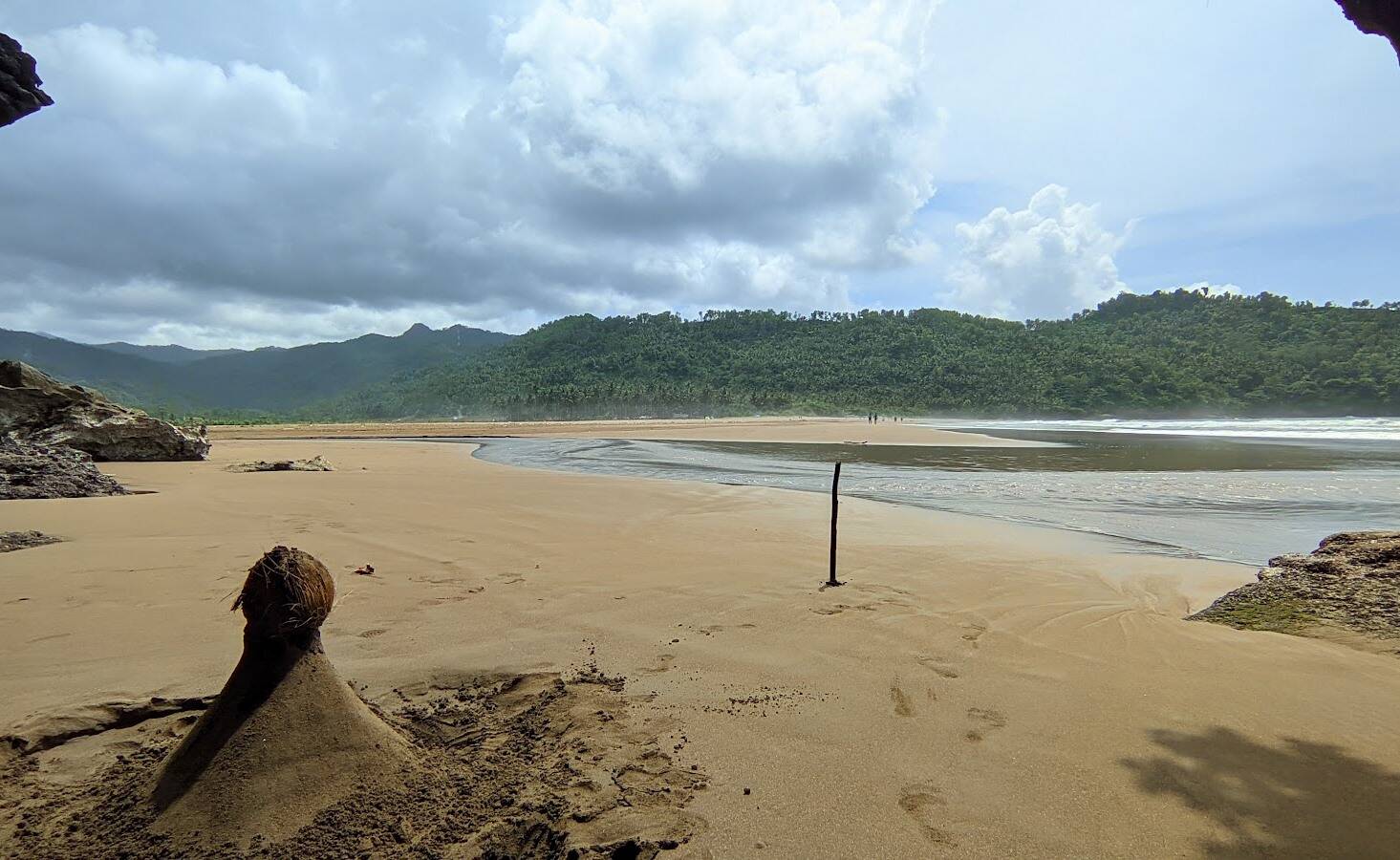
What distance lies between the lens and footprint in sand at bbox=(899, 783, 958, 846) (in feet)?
7.84

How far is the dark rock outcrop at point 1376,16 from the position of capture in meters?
2.64

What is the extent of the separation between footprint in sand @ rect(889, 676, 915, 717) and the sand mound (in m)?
1.31

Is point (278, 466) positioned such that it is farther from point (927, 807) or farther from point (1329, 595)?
point (1329, 595)

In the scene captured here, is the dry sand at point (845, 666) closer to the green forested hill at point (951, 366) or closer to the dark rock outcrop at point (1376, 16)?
the dark rock outcrop at point (1376, 16)

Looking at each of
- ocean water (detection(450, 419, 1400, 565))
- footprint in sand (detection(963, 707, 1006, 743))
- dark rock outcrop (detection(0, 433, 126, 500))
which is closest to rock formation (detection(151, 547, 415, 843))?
footprint in sand (detection(963, 707, 1006, 743))

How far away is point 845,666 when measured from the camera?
13.4 feet

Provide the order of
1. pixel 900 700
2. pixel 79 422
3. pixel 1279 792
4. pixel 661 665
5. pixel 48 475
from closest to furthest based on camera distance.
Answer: pixel 1279 792 → pixel 900 700 → pixel 661 665 → pixel 48 475 → pixel 79 422

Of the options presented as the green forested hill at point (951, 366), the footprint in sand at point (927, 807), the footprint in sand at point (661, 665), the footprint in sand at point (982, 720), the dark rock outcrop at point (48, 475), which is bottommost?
the footprint in sand at point (661, 665)

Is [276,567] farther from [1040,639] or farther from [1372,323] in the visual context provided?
[1372,323]

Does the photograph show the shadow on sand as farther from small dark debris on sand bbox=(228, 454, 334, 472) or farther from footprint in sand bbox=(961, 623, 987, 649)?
small dark debris on sand bbox=(228, 454, 334, 472)

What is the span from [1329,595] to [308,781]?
695 cm

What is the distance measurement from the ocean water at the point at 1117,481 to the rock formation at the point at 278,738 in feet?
31.5

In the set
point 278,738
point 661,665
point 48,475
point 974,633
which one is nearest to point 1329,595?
point 974,633

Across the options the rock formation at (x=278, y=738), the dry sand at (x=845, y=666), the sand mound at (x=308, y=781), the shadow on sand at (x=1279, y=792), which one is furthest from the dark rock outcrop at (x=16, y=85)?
the shadow on sand at (x=1279, y=792)
